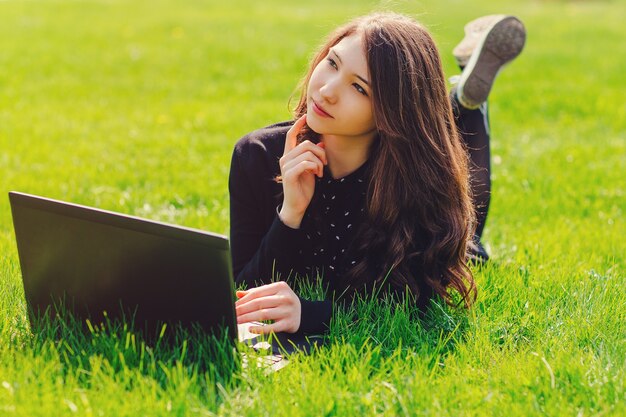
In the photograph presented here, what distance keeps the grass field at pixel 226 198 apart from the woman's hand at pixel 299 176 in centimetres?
42

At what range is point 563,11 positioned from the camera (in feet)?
51.1

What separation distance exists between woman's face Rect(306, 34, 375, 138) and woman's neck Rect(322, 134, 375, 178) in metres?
0.16

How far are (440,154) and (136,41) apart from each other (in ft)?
27.4

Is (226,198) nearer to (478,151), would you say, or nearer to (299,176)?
(478,151)

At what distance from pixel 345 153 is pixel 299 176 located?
271mm

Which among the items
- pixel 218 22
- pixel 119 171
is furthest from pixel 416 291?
pixel 218 22

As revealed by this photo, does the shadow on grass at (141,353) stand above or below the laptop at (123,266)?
below

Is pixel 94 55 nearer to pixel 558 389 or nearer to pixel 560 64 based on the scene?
pixel 560 64

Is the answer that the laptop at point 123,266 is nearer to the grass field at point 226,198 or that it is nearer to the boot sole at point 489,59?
the grass field at point 226,198

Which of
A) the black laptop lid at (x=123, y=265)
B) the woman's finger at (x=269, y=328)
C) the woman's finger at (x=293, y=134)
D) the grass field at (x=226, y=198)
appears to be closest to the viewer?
the black laptop lid at (x=123, y=265)

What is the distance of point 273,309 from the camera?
116 inches

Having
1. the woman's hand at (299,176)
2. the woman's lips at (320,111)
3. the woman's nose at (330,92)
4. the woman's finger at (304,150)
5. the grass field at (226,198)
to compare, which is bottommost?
the grass field at (226,198)

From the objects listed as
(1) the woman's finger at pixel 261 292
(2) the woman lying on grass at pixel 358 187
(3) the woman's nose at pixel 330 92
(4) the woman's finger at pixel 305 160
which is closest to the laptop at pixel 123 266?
(1) the woman's finger at pixel 261 292

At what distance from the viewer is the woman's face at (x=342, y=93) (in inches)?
120
